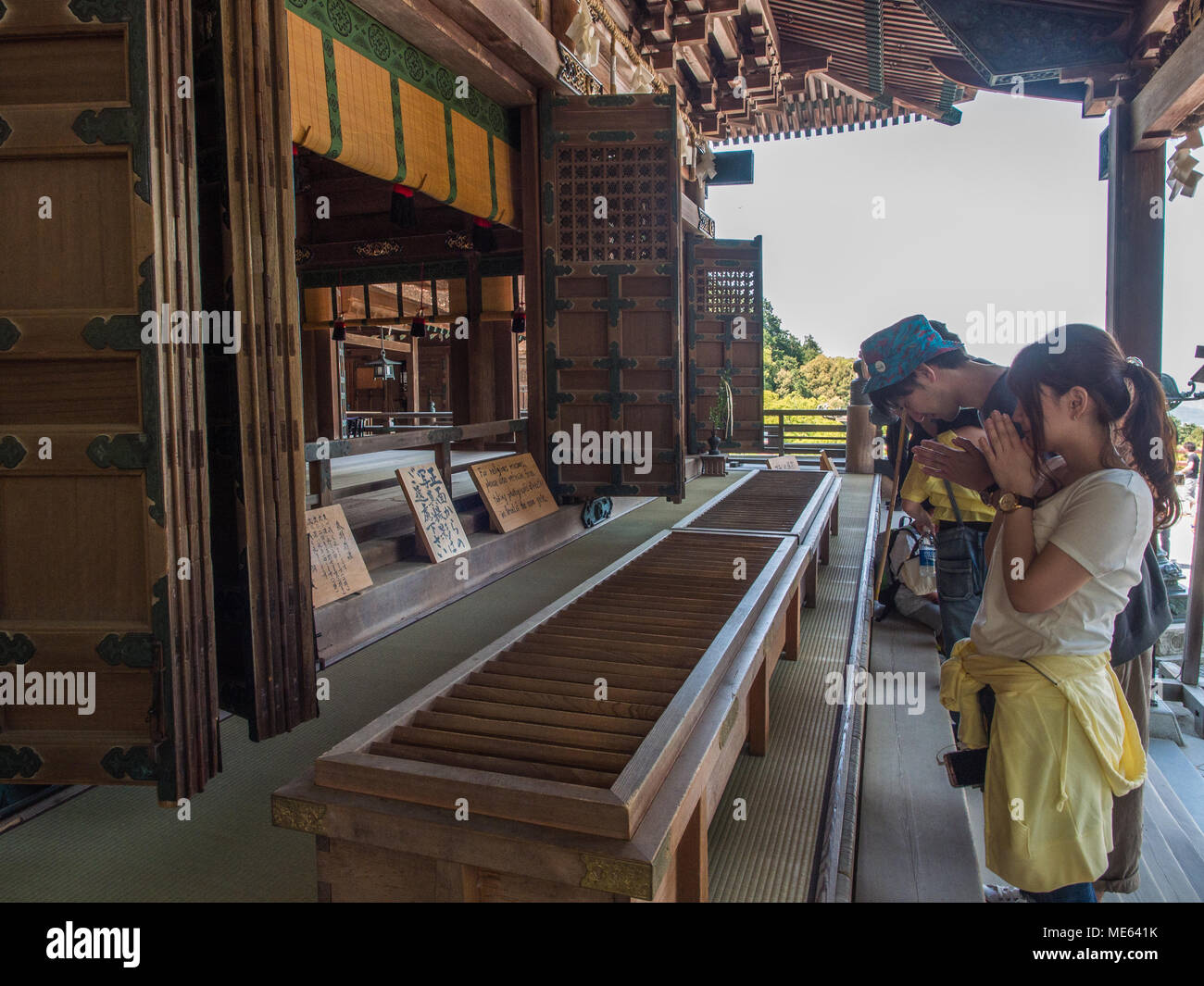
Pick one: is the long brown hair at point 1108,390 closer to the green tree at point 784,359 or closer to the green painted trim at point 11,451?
the green painted trim at point 11,451

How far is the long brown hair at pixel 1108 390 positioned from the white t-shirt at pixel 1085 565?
9 centimetres

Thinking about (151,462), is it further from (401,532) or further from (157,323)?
(401,532)

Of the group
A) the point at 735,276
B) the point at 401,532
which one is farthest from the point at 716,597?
the point at 735,276

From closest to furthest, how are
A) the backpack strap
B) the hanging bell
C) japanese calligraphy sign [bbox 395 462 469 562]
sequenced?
the backpack strap → japanese calligraphy sign [bbox 395 462 469 562] → the hanging bell

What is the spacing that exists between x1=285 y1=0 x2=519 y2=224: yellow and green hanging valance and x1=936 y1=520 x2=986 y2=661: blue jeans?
10.3 feet

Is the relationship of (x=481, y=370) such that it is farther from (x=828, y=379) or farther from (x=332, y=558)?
(x=828, y=379)

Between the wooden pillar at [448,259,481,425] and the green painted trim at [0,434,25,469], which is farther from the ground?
the wooden pillar at [448,259,481,425]

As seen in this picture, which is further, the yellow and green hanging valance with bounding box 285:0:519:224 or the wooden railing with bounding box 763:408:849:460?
the wooden railing with bounding box 763:408:849:460

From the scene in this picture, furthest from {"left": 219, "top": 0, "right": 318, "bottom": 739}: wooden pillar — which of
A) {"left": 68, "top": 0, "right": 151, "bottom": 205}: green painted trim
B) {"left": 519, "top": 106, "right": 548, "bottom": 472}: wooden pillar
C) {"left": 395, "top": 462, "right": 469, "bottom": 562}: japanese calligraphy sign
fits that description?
{"left": 519, "top": 106, "right": 548, "bottom": 472}: wooden pillar


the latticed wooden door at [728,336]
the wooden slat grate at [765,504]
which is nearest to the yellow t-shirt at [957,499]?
the wooden slat grate at [765,504]

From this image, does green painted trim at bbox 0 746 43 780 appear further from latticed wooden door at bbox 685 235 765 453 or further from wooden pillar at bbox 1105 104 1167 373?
latticed wooden door at bbox 685 235 765 453

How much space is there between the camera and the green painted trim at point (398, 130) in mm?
4387

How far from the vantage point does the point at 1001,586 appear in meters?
1.80

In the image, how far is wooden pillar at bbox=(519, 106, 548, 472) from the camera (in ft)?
18.9
